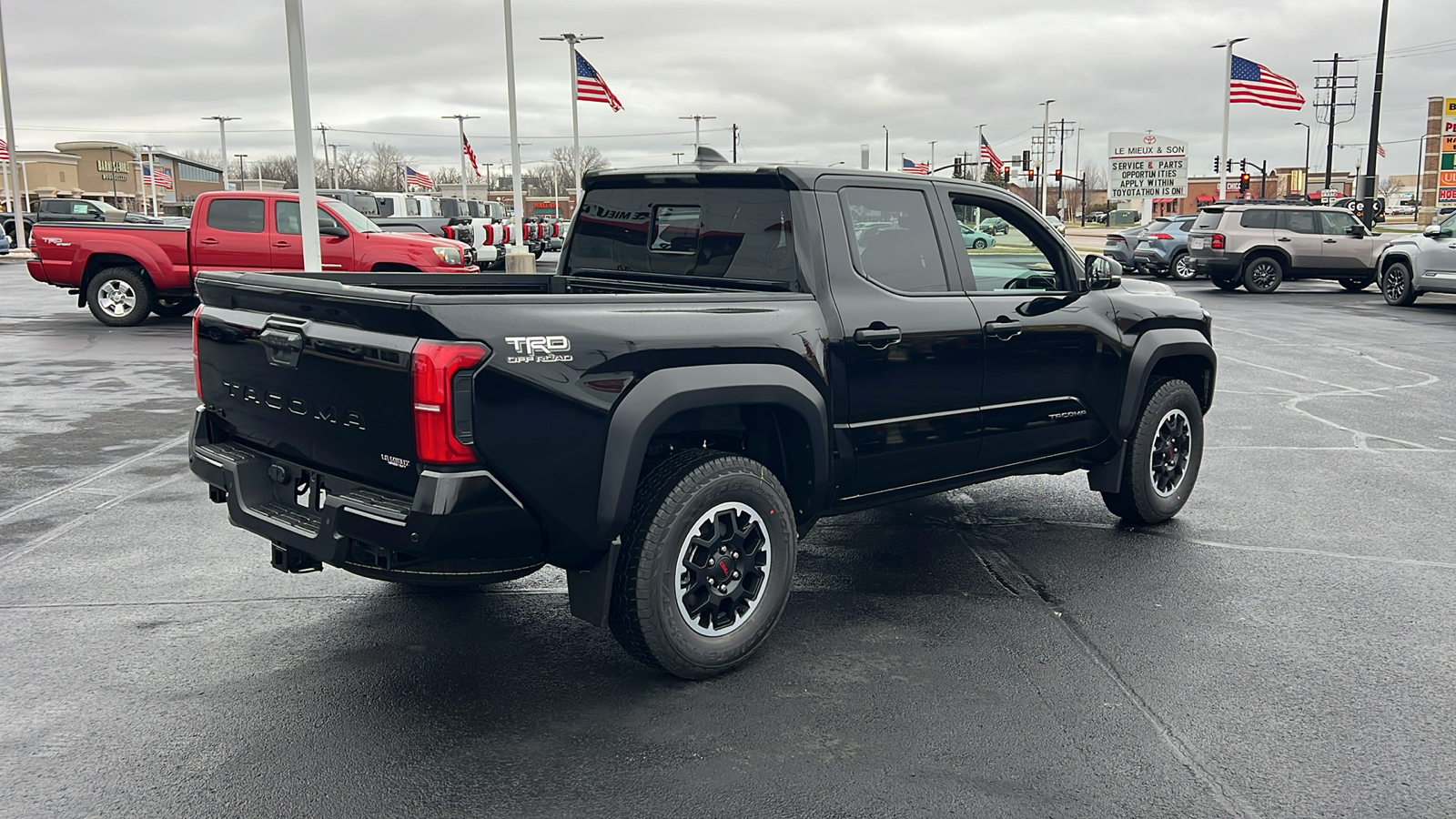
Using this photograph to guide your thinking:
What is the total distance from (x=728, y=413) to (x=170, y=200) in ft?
337

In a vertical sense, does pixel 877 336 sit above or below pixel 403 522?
above

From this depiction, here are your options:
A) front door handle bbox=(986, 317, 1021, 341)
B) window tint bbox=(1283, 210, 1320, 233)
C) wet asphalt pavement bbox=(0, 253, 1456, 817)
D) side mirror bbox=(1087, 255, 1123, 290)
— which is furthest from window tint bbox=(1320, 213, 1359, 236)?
front door handle bbox=(986, 317, 1021, 341)

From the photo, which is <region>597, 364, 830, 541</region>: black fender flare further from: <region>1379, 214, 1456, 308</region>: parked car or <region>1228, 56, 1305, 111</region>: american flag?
<region>1228, 56, 1305, 111</region>: american flag

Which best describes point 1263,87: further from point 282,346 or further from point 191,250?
point 282,346

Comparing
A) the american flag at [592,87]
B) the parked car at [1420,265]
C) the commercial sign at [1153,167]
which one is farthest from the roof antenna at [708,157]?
the commercial sign at [1153,167]

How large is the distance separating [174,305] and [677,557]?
1546cm

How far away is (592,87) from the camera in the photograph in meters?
29.3

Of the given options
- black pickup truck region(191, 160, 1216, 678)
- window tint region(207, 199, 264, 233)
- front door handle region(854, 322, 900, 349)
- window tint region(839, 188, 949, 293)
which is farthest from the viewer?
window tint region(207, 199, 264, 233)

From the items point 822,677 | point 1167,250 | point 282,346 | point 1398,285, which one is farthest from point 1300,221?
point 282,346

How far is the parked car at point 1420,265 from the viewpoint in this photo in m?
19.5

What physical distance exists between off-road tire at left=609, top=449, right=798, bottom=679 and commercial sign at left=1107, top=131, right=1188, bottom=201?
5176 centimetres

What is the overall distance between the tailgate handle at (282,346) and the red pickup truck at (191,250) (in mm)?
12502

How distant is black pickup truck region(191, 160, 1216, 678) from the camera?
358 centimetres

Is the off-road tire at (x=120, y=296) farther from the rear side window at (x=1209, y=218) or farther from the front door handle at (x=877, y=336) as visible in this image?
the rear side window at (x=1209, y=218)
